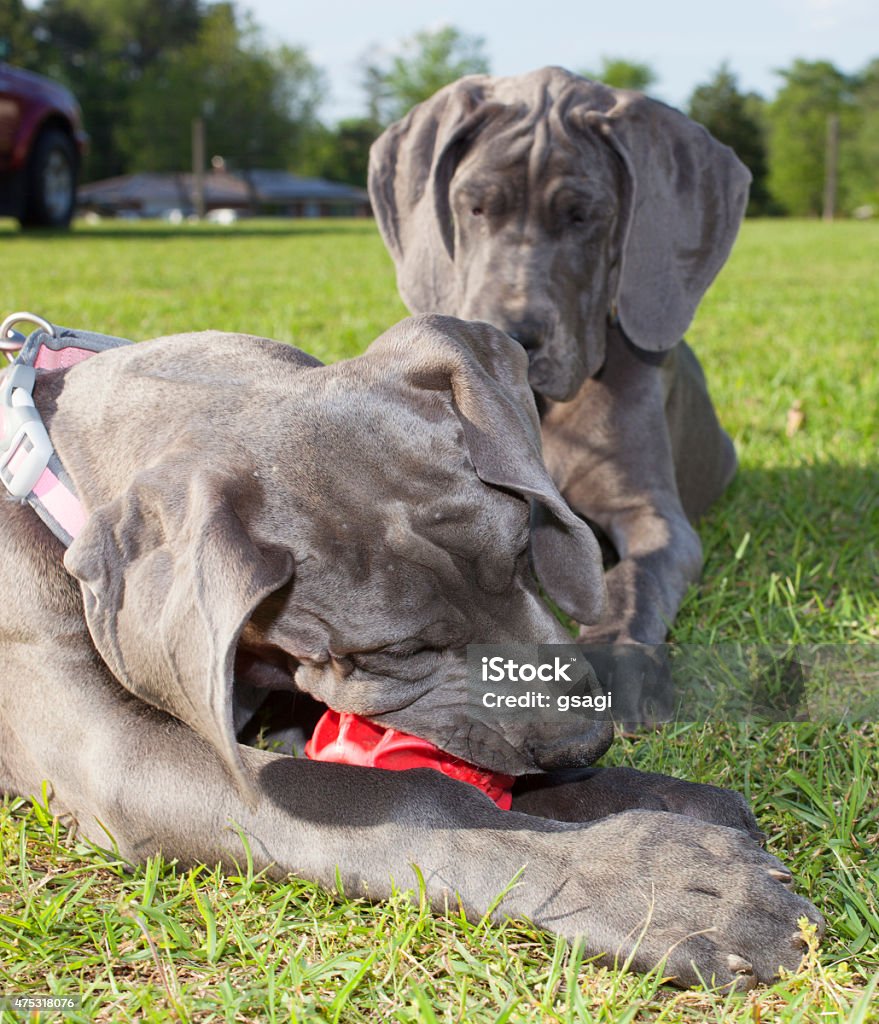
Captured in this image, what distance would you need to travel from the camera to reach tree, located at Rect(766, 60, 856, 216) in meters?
65.1

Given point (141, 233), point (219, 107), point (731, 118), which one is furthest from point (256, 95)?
point (141, 233)

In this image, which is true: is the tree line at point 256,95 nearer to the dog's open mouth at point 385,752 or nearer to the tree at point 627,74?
the tree at point 627,74

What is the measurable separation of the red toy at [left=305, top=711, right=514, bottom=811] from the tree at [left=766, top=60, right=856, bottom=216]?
6667cm

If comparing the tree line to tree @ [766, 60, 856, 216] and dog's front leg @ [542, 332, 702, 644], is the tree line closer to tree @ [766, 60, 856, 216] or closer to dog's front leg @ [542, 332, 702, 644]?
tree @ [766, 60, 856, 216]

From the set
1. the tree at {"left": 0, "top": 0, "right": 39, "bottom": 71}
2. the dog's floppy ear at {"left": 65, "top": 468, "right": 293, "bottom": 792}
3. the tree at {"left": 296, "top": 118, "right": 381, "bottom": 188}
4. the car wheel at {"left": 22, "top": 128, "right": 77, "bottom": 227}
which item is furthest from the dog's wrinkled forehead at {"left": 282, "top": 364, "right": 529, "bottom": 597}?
the tree at {"left": 296, "top": 118, "right": 381, "bottom": 188}

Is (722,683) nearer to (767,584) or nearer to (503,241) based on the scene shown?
(767,584)

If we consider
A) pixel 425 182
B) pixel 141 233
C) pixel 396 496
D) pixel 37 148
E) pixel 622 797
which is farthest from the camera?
pixel 141 233

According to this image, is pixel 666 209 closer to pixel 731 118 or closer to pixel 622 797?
pixel 622 797

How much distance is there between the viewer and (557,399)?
4051mm

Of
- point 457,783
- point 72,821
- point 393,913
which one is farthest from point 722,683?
point 72,821

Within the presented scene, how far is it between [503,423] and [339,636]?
0.56m

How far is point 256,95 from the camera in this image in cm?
7119

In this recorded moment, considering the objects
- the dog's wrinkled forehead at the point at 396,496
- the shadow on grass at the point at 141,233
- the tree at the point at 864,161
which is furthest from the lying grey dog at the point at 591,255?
the tree at the point at 864,161

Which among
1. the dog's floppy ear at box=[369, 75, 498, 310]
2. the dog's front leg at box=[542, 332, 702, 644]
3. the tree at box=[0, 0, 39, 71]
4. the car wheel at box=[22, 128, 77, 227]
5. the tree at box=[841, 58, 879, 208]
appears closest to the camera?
the dog's front leg at box=[542, 332, 702, 644]
